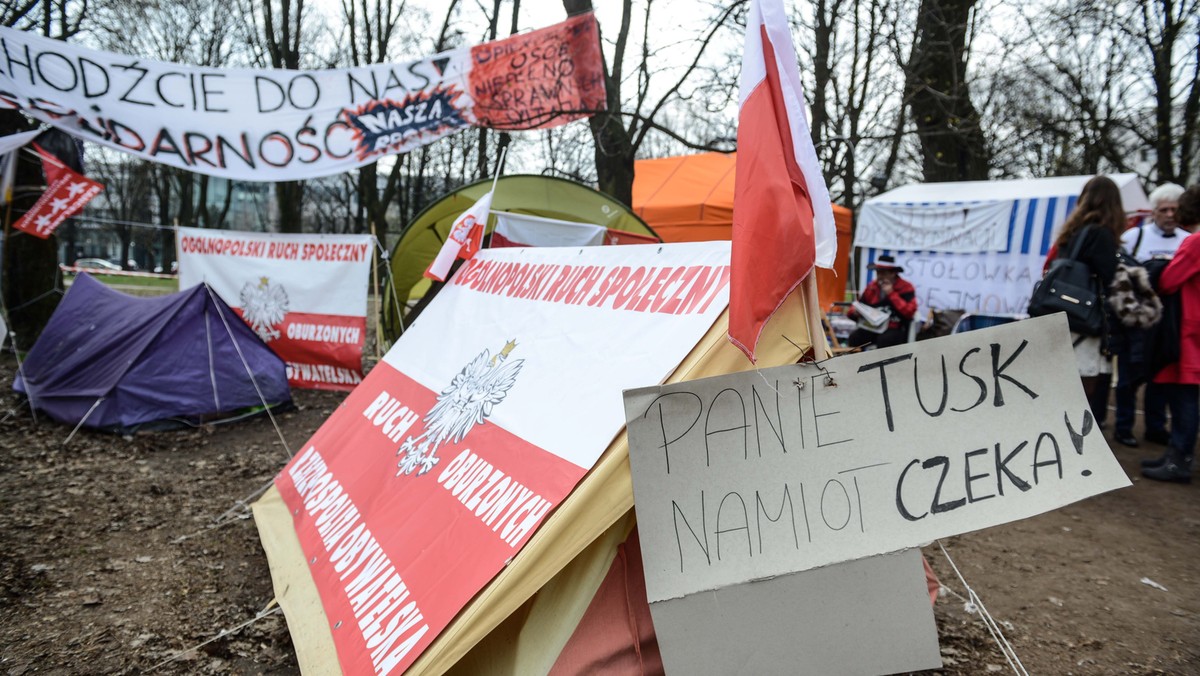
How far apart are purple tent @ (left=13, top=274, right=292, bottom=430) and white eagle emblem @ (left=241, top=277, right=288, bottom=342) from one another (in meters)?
1.21

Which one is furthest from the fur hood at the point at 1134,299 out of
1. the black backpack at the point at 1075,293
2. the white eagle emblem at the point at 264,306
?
the white eagle emblem at the point at 264,306

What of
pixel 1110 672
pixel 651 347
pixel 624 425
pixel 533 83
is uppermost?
pixel 533 83

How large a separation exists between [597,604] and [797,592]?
2.08 feet

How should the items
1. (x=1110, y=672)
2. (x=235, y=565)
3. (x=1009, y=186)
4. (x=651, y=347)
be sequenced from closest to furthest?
1. (x=651, y=347)
2. (x=1110, y=672)
3. (x=235, y=565)
4. (x=1009, y=186)

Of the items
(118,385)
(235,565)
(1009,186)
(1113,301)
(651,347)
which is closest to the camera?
(651,347)

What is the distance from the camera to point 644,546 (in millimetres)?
1941

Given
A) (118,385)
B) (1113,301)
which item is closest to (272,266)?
(118,385)

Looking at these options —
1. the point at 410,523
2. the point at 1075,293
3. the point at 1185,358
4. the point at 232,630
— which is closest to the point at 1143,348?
the point at 1185,358

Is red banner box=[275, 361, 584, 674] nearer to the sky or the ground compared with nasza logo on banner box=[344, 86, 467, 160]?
nearer to the ground

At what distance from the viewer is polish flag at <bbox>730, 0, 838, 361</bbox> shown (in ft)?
6.71

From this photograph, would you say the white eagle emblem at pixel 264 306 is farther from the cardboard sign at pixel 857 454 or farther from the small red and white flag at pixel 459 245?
the cardboard sign at pixel 857 454

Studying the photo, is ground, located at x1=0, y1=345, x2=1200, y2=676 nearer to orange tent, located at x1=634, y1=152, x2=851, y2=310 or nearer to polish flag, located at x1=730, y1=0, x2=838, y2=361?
polish flag, located at x1=730, y1=0, x2=838, y2=361

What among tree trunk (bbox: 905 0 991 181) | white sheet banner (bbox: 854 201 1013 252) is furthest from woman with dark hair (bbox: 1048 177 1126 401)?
tree trunk (bbox: 905 0 991 181)

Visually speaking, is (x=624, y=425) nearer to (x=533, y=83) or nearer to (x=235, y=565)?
(x=235, y=565)
